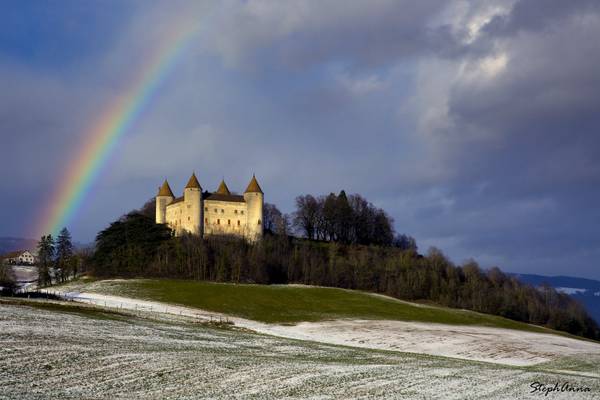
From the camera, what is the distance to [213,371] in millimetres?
31266

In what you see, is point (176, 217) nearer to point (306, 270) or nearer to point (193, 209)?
point (193, 209)

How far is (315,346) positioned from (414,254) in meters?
107

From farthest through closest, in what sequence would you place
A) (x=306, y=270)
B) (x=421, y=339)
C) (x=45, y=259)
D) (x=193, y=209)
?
1. (x=193, y=209)
2. (x=306, y=270)
3. (x=45, y=259)
4. (x=421, y=339)

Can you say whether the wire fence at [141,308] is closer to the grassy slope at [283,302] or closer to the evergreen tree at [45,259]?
the grassy slope at [283,302]

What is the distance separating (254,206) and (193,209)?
45.7 feet

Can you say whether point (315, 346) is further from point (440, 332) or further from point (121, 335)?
point (440, 332)

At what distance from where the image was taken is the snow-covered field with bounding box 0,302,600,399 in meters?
27.1

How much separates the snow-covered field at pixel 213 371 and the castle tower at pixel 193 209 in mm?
99569

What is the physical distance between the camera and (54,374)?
2839 centimetres

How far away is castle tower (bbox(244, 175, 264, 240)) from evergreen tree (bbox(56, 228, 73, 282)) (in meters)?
37.9

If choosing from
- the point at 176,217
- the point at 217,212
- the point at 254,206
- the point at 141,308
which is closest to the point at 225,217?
the point at 217,212
